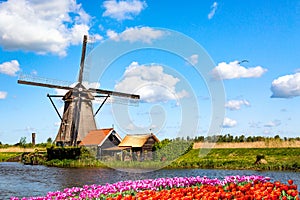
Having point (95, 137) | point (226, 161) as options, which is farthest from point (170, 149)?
point (95, 137)

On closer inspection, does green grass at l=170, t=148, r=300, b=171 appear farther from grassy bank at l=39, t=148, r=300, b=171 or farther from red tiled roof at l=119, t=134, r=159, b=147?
red tiled roof at l=119, t=134, r=159, b=147

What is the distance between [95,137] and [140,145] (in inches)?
164

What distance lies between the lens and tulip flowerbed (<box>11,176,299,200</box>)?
5848 mm

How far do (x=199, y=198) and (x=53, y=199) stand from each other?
3411 millimetres

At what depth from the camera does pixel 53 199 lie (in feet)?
26.1

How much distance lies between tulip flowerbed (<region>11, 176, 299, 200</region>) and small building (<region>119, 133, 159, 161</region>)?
20.0 m

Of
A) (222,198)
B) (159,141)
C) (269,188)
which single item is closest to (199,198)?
(222,198)

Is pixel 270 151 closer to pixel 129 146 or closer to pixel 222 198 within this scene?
pixel 129 146

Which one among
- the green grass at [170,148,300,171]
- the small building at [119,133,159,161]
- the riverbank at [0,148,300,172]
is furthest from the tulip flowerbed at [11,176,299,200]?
the small building at [119,133,159,161]

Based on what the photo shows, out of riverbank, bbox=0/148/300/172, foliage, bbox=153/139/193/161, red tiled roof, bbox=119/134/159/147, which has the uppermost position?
red tiled roof, bbox=119/134/159/147

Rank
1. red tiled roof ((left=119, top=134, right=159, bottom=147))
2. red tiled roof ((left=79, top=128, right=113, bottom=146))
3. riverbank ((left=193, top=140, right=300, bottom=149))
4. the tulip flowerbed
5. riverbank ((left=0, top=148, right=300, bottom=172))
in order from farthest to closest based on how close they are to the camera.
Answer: red tiled roof ((left=79, top=128, right=113, bottom=146)), red tiled roof ((left=119, top=134, right=159, bottom=147)), riverbank ((left=193, top=140, right=300, bottom=149)), riverbank ((left=0, top=148, right=300, bottom=172)), the tulip flowerbed

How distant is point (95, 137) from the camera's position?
3105cm

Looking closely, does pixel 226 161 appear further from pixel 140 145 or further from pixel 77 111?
pixel 77 111

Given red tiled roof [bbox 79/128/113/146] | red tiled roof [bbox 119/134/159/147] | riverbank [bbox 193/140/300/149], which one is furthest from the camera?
red tiled roof [bbox 79/128/113/146]
